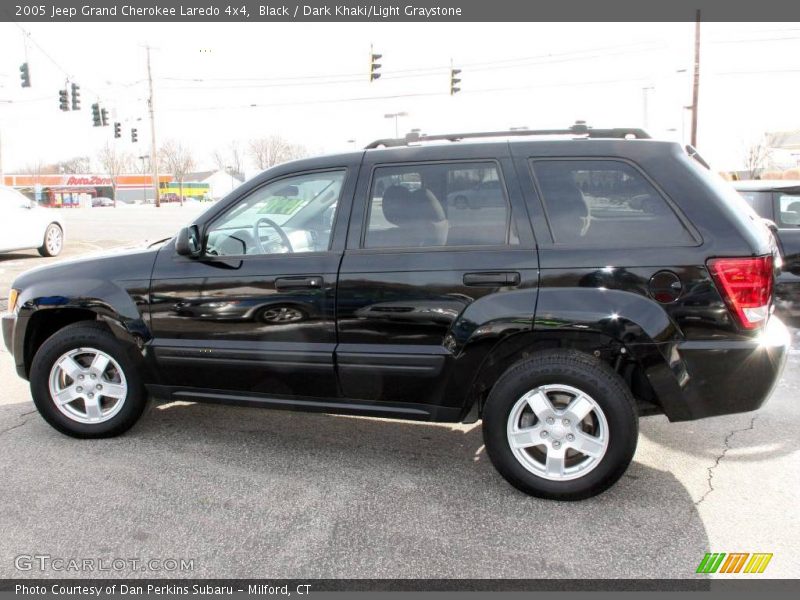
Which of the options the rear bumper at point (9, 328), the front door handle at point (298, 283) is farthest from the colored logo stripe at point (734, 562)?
the rear bumper at point (9, 328)

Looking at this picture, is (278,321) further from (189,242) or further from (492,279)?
(492,279)

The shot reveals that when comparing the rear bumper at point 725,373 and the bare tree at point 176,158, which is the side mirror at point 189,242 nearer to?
the rear bumper at point 725,373

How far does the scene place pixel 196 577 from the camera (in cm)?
268

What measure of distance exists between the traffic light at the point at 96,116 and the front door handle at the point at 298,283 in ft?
112

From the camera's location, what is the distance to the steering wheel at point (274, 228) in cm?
372

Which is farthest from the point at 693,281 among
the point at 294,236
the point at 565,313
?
the point at 294,236

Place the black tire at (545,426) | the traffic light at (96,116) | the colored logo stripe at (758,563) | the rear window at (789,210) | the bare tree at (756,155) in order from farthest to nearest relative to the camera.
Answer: the bare tree at (756,155)
the traffic light at (96,116)
the rear window at (789,210)
the black tire at (545,426)
the colored logo stripe at (758,563)

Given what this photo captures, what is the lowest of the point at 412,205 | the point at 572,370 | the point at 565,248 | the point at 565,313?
the point at 572,370

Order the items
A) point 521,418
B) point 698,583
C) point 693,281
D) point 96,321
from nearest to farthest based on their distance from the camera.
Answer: point 698,583, point 693,281, point 521,418, point 96,321

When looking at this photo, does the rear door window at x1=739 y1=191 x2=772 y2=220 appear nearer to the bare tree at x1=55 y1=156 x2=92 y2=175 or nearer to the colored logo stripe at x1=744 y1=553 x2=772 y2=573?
the colored logo stripe at x1=744 y1=553 x2=772 y2=573

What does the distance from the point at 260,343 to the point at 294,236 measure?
662 millimetres

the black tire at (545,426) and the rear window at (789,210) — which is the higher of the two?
the rear window at (789,210)

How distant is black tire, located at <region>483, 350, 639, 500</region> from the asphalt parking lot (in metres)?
0.12

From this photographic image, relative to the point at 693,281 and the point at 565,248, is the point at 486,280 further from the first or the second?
the point at 693,281
